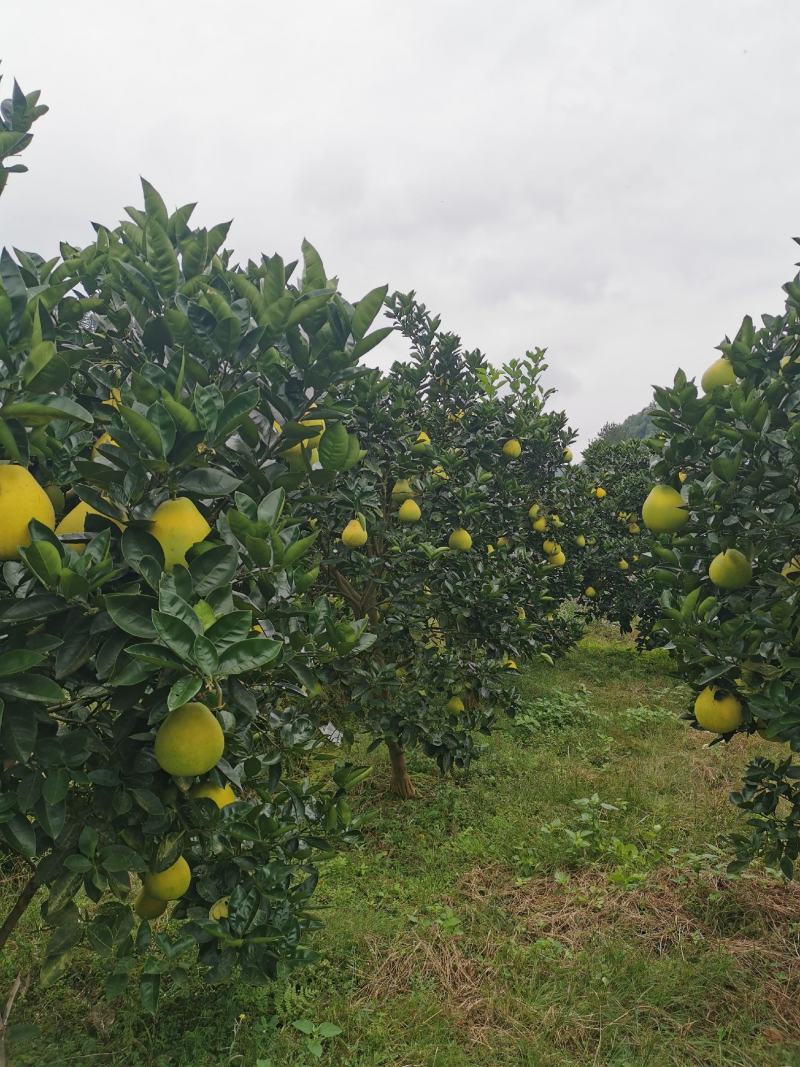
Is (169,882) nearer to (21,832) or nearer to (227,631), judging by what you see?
(21,832)

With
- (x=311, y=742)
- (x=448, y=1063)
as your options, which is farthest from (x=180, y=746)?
(x=448, y=1063)

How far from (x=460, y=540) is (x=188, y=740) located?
3322mm

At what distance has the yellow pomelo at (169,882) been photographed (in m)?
1.44

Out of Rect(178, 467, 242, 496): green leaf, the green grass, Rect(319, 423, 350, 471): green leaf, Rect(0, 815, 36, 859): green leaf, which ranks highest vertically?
Rect(319, 423, 350, 471): green leaf

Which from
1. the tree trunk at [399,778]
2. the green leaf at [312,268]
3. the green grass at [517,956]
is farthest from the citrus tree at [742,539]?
the tree trunk at [399,778]

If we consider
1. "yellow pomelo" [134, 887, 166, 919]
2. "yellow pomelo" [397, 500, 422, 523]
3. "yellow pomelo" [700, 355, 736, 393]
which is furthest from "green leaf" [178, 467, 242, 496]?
"yellow pomelo" [397, 500, 422, 523]

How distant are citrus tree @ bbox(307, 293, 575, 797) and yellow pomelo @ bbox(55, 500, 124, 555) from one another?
82.0 inches

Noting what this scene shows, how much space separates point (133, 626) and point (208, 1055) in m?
1.91

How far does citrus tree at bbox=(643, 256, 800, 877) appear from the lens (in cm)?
191

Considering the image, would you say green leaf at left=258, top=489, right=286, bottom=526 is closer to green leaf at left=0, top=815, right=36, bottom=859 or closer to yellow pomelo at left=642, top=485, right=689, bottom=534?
green leaf at left=0, top=815, right=36, bottom=859

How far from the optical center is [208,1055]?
217 cm

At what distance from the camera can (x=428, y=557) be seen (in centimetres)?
411

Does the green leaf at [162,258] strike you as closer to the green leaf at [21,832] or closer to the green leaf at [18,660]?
the green leaf at [18,660]

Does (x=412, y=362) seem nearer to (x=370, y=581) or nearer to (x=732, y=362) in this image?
(x=370, y=581)
